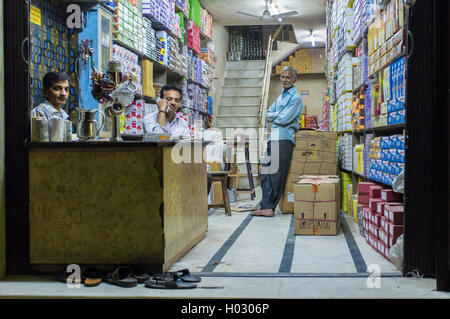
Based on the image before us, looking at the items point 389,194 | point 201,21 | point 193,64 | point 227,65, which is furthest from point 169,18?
point 227,65

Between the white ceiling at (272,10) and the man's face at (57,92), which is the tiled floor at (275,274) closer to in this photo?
the man's face at (57,92)

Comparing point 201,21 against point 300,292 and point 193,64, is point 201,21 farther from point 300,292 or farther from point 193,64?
point 300,292

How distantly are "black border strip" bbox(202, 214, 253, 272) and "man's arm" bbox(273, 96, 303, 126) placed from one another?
45.9 inches

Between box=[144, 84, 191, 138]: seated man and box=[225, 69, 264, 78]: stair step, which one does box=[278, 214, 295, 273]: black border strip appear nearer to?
box=[144, 84, 191, 138]: seated man

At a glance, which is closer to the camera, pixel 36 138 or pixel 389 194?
pixel 36 138

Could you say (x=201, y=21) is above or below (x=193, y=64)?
above

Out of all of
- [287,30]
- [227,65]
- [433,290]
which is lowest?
[433,290]

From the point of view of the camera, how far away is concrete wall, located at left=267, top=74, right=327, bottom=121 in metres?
15.4

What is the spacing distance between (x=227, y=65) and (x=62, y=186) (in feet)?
37.0

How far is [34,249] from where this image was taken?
9.39ft

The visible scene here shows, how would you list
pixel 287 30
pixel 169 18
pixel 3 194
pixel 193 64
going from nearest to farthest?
1. pixel 3 194
2. pixel 169 18
3. pixel 193 64
4. pixel 287 30

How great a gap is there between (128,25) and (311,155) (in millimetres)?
2432

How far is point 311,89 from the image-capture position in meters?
15.6

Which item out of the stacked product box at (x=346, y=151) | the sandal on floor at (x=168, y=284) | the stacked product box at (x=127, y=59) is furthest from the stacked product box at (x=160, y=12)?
the sandal on floor at (x=168, y=284)
